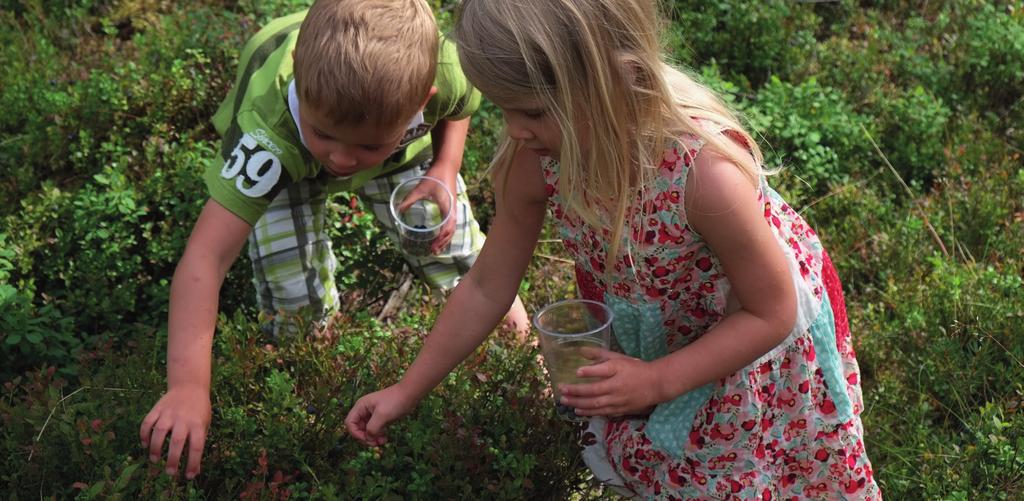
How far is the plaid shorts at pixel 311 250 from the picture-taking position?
372 centimetres

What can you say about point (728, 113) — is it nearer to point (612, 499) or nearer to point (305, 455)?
point (612, 499)

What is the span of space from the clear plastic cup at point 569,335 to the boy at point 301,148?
758 millimetres

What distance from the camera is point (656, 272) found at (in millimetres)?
2697

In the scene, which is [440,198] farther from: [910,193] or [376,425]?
[910,193]

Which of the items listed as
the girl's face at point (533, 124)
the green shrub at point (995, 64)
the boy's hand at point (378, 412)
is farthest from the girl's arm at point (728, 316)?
the green shrub at point (995, 64)

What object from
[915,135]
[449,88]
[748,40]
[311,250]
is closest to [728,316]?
[449,88]

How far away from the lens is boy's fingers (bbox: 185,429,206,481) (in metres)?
2.62

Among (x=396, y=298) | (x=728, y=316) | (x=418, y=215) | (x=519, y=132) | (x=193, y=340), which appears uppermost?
(x=519, y=132)

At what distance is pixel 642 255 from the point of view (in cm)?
266

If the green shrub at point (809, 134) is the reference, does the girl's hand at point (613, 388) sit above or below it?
above

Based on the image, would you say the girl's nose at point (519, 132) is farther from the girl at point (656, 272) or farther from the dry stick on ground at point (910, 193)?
the dry stick on ground at point (910, 193)

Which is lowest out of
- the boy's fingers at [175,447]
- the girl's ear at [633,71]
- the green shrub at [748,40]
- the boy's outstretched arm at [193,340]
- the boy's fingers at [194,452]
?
the green shrub at [748,40]

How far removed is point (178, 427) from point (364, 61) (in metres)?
1.06

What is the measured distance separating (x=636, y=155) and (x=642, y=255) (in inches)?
11.4
